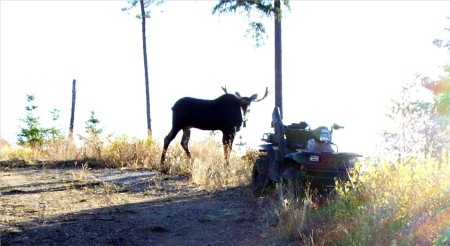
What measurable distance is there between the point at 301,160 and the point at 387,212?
84.6 inches

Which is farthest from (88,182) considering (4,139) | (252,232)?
(4,139)

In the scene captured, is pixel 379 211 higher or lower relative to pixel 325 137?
lower

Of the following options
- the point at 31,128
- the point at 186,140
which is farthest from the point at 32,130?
the point at 186,140

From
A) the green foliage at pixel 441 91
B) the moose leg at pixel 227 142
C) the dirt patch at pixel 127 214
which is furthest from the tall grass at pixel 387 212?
the moose leg at pixel 227 142

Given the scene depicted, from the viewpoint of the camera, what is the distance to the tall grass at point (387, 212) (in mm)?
4758

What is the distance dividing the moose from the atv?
4904mm

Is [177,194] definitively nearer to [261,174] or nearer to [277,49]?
[261,174]

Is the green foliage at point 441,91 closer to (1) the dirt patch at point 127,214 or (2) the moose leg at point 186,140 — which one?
(1) the dirt patch at point 127,214

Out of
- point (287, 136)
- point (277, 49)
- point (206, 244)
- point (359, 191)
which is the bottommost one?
point (206, 244)

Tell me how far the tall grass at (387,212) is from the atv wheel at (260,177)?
2.14 m

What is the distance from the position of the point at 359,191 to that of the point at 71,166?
10304mm

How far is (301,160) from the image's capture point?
7.13 meters

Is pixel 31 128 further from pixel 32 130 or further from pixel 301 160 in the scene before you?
pixel 301 160

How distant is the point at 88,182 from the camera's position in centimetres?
1048
